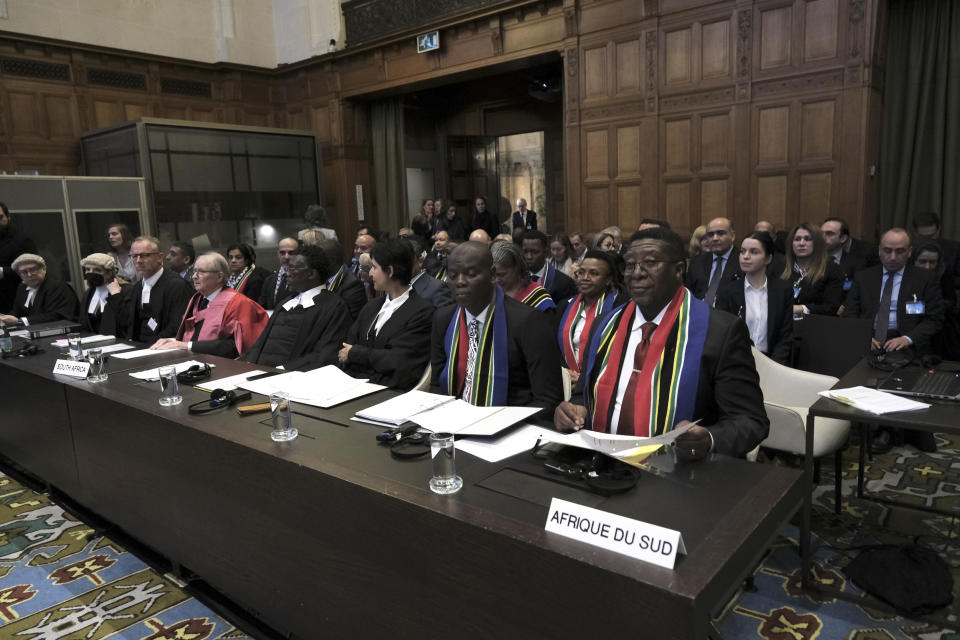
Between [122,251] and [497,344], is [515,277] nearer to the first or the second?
[497,344]

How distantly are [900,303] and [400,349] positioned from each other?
3.08 meters

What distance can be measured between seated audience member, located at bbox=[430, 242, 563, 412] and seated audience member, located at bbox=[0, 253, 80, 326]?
437cm

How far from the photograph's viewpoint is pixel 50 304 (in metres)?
5.40

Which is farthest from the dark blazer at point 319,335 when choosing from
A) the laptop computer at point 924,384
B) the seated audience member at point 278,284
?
the laptop computer at point 924,384

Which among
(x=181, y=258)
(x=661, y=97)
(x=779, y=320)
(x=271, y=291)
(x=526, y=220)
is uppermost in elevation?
(x=661, y=97)

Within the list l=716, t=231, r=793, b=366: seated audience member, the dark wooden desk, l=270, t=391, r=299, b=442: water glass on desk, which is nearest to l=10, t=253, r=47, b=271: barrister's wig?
the dark wooden desk

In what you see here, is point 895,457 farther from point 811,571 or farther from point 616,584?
point 616,584

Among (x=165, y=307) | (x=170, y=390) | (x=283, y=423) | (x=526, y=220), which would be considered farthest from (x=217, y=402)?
(x=526, y=220)

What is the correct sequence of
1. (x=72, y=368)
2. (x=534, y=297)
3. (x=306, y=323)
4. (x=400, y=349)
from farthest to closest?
(x=534, y=297)
(x=306, y=323)
(x=400, y=349)
(x=72, y=368)

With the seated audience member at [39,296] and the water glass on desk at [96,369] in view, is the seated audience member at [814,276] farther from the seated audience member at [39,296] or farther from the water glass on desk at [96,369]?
the seated audience member at [39,296]

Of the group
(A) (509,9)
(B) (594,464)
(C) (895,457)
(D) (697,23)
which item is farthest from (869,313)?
(A) (509,9)

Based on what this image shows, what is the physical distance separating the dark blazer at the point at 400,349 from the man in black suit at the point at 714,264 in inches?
86.6

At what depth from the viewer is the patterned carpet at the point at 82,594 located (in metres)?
2.39

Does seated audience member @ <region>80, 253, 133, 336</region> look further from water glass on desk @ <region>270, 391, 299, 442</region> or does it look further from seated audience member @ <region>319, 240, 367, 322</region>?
water glass on desk @ <region>270, 391, 299, 442</region>
